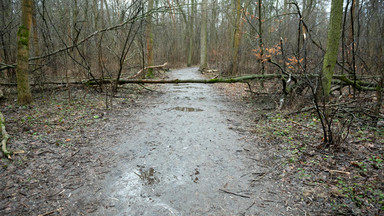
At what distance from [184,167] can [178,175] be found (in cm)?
26

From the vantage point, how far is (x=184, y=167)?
370cm

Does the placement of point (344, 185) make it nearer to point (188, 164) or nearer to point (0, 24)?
point (188, 164)

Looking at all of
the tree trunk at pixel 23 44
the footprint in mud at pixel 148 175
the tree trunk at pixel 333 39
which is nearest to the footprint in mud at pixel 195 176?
the footprint in mud at pixel 148 175

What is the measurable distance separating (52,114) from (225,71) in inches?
445

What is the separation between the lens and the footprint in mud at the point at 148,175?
3.28 meters

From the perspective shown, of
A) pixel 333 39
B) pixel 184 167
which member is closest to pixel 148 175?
pixel 184 167

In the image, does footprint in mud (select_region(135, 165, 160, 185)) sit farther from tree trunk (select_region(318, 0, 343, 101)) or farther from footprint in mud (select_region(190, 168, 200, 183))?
tree trunk (select_region(318, 0, 343, 101))

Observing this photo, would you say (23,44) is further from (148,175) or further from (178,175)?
(178,175)

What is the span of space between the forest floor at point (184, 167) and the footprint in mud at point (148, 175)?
0.05 ft

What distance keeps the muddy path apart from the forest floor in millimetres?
15

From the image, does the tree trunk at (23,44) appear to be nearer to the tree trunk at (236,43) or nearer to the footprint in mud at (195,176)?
the footprint in mud at (195,176)

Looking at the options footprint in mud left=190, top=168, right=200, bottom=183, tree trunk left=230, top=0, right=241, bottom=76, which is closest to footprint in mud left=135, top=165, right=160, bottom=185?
footprint in mud left=190, top=168, right=200, bottom=183

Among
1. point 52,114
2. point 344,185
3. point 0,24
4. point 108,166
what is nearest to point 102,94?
point 52,114

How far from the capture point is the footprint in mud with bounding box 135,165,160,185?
3.28 m
